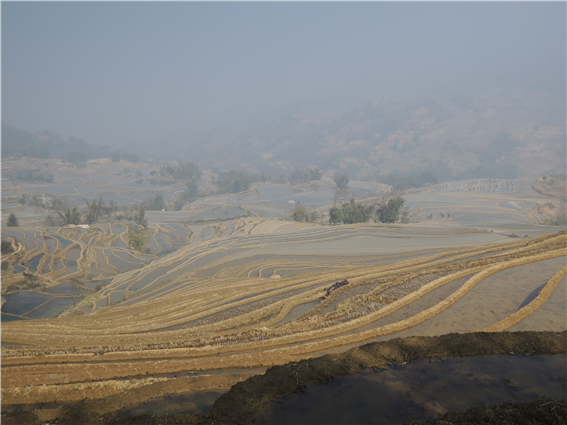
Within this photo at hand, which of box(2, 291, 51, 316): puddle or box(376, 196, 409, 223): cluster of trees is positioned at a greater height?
box(376, 196, 409, 223): cluster of trees

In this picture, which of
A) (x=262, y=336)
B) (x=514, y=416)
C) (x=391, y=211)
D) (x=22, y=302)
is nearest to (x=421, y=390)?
(x=514, y=416)

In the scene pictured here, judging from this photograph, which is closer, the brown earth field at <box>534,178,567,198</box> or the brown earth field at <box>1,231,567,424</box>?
the brown earth field at <box>1,231,567,424</box>

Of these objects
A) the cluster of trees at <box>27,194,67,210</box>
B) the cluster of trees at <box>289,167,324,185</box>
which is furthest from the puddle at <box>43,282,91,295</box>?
the cluster of trees at <box>289,167,324,185</box>

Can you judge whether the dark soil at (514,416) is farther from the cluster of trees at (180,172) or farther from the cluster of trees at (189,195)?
the cluster of trees at (180,172)

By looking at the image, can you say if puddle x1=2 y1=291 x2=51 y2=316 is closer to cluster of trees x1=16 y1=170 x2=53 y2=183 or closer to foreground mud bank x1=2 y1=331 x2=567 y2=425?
foreground mud bank x1=2 y1=331 x2=567 y2=425

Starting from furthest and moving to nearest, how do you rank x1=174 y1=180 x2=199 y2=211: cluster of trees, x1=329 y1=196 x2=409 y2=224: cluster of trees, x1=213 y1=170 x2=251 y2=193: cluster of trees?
x1=213 y1=170 x2=251 y2=193: cluster of trees
x1=174 y1=180 x2=199 y2=211: cluster of trees
x1=329 y1=196 x2=409 y2=224: cluster of trees

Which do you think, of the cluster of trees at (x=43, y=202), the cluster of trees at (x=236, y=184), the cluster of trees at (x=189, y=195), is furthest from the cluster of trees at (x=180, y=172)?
the cluster of trees at (x=43, y=202)

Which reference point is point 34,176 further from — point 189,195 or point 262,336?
point 262,336
